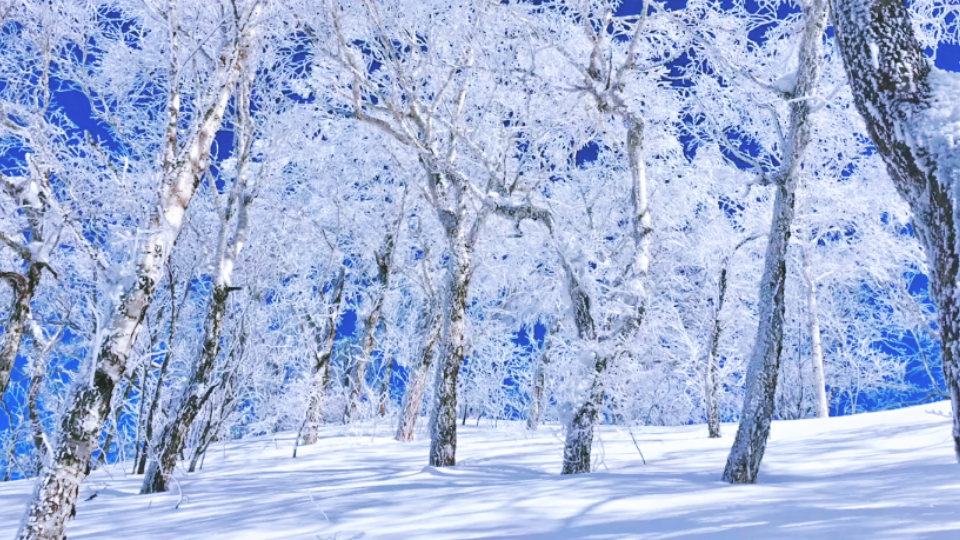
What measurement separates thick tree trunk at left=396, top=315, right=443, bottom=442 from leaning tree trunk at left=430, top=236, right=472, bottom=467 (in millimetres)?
3650

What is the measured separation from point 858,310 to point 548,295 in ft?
39.3

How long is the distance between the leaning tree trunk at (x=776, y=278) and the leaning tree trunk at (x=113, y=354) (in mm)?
5135

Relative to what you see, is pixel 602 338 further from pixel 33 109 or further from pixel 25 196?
pixel 33 109

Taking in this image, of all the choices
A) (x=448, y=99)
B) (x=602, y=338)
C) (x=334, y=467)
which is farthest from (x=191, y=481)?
(x=448, y=99)

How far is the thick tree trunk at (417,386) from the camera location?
12430mm

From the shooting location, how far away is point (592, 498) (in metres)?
4.85

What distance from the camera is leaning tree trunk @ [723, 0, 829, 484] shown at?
5.95m

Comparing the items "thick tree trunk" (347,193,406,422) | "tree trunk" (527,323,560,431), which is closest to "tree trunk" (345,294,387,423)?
"thick tree trunk" (347,193,406,422)

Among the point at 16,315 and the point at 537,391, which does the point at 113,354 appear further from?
the point at 537,391

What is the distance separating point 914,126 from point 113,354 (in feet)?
15.5

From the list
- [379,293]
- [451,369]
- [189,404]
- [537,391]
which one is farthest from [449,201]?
[537,391]

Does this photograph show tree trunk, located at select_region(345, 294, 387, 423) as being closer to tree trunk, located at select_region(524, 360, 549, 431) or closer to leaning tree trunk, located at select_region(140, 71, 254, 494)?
tree trunk, located at select_region(524, 360, 549, 431)

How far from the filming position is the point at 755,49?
740cm

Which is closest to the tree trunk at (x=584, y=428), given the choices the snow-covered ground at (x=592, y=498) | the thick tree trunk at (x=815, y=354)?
the snow-covered ground at (x=592, y=498)
